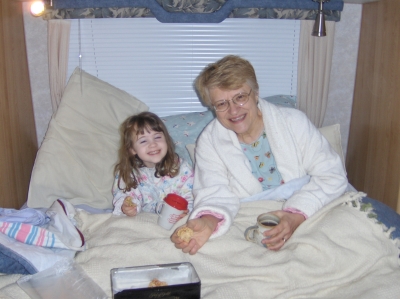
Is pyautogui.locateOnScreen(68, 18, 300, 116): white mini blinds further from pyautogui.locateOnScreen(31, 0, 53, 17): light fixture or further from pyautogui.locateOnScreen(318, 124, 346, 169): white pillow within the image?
pyautogui.locateOnScreen(318, 124, 346, 169): white pillow

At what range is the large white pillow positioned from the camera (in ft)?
7.57

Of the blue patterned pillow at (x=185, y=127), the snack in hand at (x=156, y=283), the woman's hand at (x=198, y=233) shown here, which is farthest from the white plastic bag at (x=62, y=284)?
the blue patterned pillow at (x=185, y=127)

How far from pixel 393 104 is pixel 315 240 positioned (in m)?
1.11

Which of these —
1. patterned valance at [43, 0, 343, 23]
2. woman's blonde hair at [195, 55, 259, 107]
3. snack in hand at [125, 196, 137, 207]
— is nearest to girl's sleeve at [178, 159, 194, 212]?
snack in hand at [125, 196, 137, 207]

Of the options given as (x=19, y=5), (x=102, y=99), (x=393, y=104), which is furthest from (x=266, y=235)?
(x=19, y=5)

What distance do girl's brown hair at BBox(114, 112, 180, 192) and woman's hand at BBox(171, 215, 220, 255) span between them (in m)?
0.48

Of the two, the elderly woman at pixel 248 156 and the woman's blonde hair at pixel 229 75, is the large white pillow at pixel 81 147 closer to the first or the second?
the elderly woman at pixel 248 156

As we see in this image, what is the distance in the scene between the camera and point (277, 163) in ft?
6.32

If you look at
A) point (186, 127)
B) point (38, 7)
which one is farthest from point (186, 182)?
point (38, 7)

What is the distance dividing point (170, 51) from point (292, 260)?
1.64 metres

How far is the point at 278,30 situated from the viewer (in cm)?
276

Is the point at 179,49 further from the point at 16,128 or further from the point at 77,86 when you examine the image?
the point at 16,128

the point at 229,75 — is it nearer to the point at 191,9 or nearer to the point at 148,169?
the point at 148,169

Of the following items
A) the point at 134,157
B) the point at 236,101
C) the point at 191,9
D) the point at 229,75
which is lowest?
the point at 134,157
